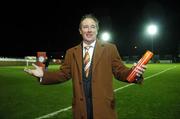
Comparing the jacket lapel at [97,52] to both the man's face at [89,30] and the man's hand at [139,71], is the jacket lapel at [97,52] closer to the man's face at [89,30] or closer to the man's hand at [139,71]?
the man's face at [89,30]

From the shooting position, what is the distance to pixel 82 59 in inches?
177

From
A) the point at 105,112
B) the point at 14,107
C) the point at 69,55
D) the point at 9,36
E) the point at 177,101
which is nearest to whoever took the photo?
the point at 105,112

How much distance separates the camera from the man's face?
4.53m

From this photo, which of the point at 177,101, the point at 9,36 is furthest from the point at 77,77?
the point at 9,36

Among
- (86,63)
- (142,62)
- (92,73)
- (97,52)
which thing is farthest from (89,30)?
(142,62)

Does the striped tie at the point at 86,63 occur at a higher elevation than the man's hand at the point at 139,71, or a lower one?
higher

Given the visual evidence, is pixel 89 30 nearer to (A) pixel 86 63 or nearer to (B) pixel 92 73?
(A) pixel 86 63

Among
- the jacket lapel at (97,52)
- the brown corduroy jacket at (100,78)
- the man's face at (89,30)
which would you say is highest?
the man's face at (89,30)

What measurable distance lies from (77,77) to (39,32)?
93400 mm

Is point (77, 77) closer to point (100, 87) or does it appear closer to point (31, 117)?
point (100, 87)

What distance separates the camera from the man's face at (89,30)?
4.53m

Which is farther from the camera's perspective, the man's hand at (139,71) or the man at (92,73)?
the man at (92,73)

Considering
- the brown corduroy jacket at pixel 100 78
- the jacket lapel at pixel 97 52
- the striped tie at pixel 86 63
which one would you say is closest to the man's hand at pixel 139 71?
the brown corduroy jacket at pixel 100 78

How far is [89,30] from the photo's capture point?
453 cm
